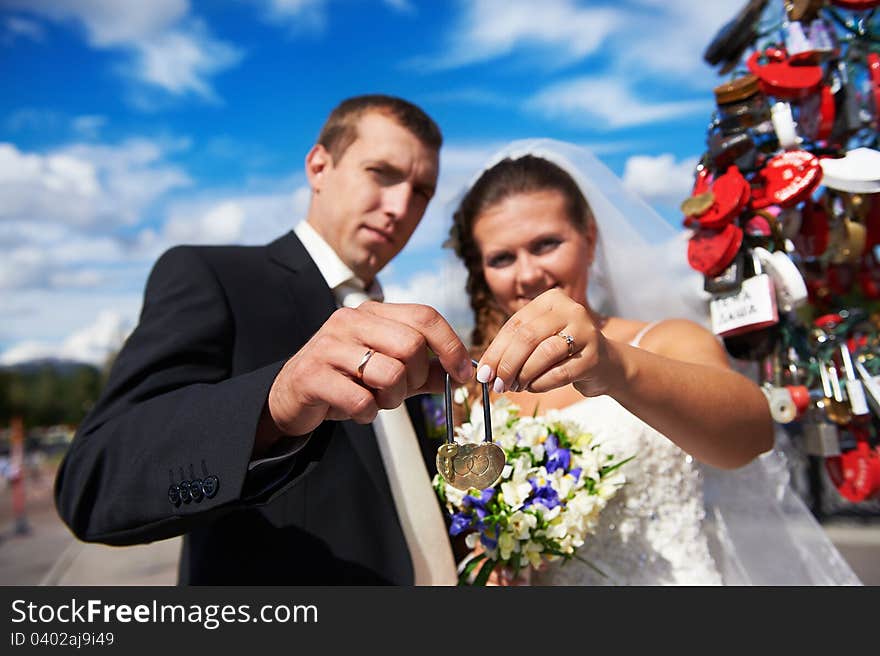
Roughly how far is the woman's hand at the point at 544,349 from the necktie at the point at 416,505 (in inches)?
39.3

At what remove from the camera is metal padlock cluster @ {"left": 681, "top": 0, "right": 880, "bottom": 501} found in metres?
2.12

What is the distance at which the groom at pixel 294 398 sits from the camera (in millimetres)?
1218

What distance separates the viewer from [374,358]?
1146mm

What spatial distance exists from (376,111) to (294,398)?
5.43ft

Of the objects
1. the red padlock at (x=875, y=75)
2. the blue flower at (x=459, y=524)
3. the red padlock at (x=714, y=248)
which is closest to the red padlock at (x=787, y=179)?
the red padlock at (x=714, y=248)

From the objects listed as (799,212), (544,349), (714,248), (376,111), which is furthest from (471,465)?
(376,111)

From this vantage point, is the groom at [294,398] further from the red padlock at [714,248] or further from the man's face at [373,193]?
the red padlock at [714,248]

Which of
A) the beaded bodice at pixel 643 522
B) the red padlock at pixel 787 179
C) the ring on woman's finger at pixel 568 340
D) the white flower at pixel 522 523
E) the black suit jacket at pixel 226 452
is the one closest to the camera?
the ring on woman's finger at pixel 568 340

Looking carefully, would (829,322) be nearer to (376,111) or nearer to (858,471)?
(858,471)

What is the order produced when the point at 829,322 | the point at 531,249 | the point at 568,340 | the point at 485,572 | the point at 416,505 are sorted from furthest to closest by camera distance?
the point at 531,249 < the point at 829,322 < the point at 416,505 < the point at 485,572 < the point at 568,340

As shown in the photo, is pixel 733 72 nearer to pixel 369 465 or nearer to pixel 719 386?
pixel 719 386

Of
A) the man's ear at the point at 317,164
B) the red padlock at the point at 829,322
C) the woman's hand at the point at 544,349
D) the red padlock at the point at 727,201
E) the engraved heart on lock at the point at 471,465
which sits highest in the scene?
the man's ear at the point at 317,164

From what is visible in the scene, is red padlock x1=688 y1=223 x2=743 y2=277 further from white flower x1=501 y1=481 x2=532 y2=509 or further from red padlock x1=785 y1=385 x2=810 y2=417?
white flower x1=501 y1=481 x2=532 y2=509

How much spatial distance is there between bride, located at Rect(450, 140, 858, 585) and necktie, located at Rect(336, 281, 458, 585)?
38 centimetres
